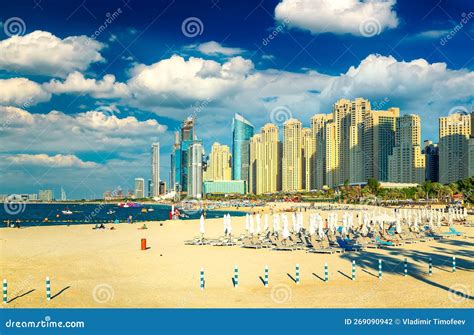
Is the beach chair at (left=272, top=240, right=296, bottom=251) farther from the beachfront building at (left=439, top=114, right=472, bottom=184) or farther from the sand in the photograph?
the beachfront building at (left=439, top=114, right=472, bottom=184)

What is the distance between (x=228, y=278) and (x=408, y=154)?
420 ft

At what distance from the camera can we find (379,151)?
14200 centimetres

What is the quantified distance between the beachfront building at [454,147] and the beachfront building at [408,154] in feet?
20.5

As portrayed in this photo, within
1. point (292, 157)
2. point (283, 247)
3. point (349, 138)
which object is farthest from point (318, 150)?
point (283, 247)

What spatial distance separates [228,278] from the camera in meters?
17.1

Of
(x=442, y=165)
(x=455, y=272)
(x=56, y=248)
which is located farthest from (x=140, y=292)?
(x=442, y=165)

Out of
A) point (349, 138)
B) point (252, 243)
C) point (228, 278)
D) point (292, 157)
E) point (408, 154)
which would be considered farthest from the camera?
point (292, 157)

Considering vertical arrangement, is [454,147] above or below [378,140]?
below

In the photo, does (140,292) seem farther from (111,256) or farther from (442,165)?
(442,165)

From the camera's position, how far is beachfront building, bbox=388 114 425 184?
433ft

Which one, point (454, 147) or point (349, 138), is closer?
point (454, 147)

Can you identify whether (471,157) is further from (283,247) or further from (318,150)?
(283,247)

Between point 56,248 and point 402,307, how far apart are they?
76.3ft

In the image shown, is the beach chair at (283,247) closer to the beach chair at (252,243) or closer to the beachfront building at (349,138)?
the beach chair at (252,243)
